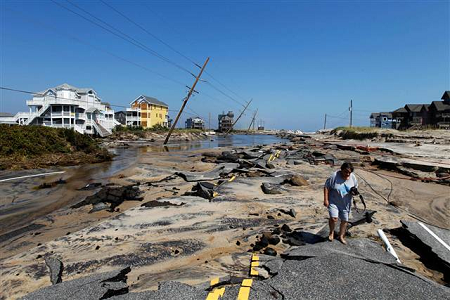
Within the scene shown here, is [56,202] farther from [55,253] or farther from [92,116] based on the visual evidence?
[92,116]

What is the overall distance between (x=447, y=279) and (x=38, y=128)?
2761cm

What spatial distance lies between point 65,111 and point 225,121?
8469 cm

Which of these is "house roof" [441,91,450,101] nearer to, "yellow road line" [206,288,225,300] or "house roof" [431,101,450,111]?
"house roof" [431,101,450,111]

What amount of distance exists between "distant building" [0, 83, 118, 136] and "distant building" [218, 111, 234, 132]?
7212 centimetres

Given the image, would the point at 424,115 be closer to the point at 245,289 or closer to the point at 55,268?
the point at 245,289

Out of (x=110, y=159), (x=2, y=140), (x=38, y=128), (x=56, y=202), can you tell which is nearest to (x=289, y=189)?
(x=56, y=202)

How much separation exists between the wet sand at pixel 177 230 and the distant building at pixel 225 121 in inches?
4299

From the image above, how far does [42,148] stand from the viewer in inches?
807

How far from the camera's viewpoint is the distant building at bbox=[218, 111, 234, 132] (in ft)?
409

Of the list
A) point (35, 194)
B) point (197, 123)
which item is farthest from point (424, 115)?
point (197, 123)

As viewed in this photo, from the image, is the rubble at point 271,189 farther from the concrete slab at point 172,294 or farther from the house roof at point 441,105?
the house roof at point 441,105

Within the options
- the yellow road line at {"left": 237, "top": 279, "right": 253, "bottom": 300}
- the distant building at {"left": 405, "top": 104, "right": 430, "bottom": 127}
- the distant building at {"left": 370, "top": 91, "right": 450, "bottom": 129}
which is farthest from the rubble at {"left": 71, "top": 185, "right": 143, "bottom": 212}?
the distant building at {"left": 405, "top": 104, "right": 430, "bottom": 127}

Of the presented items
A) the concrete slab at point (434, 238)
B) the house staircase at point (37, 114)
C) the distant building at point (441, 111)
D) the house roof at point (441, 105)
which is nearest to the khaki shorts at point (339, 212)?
the concrete slab at point (434, 238)

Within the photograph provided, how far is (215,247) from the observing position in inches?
221
